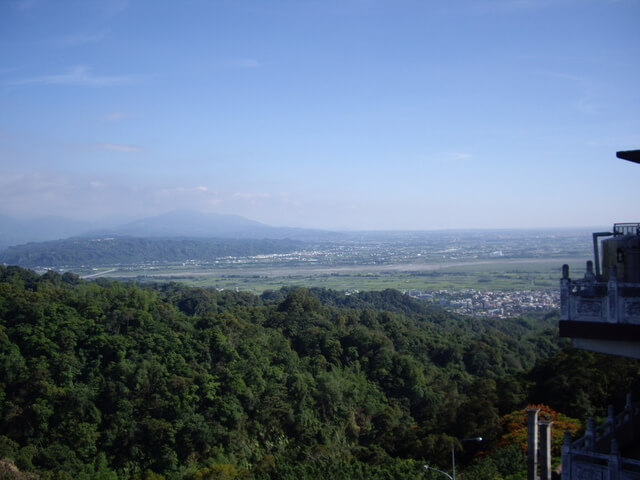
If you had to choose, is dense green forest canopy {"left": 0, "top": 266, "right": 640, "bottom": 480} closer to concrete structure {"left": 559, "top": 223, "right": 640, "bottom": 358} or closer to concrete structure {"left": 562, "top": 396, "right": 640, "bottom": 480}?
concrete structure {"left": 562, "top": 396, "right": 640, "bottom": 480}

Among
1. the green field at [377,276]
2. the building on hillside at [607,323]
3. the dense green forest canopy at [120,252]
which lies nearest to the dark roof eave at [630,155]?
the building on hillside at [607,323]

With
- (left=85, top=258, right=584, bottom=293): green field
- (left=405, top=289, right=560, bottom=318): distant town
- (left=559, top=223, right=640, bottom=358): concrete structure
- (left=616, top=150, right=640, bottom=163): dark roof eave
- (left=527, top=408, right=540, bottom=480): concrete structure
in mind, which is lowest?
(left=405, top=289, right=560, bottom=318): distant town

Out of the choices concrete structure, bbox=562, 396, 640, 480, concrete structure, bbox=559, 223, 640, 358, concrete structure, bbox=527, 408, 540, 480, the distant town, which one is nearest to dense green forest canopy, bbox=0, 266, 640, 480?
concrete structure, bbox=527, 408, 540, 480

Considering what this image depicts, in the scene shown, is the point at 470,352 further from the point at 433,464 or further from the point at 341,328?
the point at 433,464

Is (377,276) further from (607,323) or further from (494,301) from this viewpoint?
(607,323)

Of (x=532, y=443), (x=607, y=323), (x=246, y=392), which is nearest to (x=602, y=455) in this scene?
(x=607, y=323)

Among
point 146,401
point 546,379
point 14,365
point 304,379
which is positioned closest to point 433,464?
point 546,379
